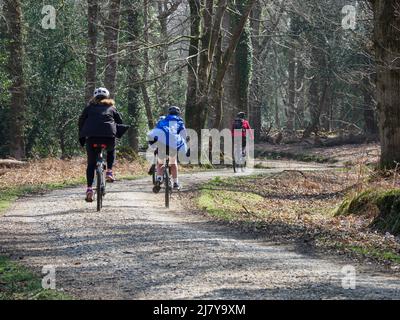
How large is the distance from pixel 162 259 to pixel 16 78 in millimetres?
21376

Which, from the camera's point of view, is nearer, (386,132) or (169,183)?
(169,183)

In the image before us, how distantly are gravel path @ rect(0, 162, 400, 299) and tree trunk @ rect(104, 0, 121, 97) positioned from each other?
1445 centimetres

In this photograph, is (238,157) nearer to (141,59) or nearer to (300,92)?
(141,59)

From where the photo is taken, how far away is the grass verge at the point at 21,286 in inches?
332

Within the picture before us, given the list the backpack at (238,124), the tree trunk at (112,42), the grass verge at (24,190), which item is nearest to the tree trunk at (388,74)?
the grass verge at (24,190)

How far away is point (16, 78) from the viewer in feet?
101

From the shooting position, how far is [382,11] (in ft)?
63.4

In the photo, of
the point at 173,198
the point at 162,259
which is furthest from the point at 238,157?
the point at 162,259

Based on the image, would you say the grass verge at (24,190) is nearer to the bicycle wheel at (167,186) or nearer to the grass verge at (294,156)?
the bicycle wheel at (167,186)

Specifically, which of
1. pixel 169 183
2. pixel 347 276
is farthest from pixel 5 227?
pixel 347 276

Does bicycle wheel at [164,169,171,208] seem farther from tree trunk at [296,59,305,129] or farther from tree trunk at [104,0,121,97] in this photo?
tree trunk at [296,59,305,129]

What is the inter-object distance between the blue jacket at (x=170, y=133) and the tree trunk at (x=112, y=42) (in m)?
13.1

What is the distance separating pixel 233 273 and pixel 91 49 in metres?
22.3

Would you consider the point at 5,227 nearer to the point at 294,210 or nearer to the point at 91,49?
the point at 294,210
